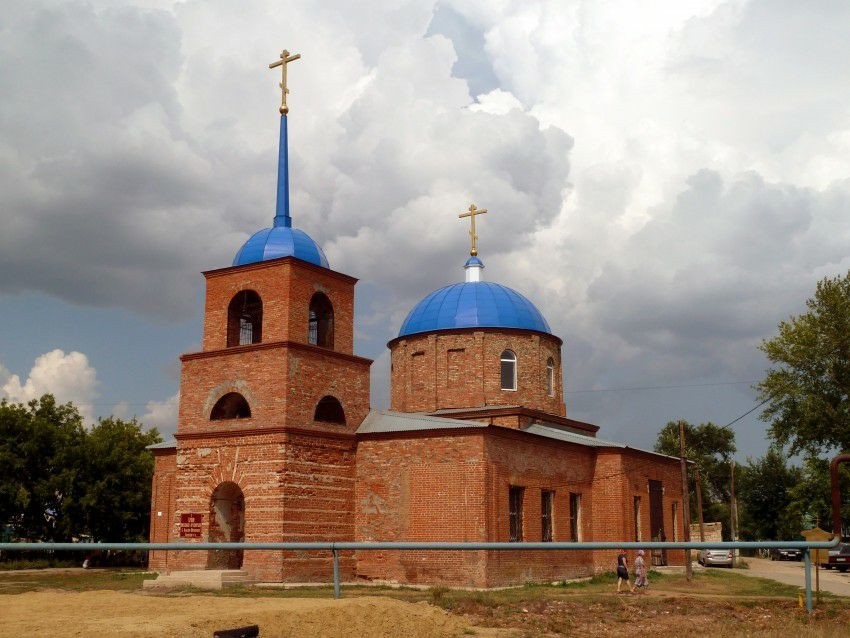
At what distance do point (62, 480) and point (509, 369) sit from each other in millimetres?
18847

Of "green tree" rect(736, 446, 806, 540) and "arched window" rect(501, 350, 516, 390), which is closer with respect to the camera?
"arched window" rect(501, 350, 516, 390)

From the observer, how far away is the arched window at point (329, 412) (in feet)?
86.0

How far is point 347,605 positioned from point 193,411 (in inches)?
628

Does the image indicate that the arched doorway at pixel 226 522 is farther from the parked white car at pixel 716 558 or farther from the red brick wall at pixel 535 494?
the parked white car at pixel 716 558

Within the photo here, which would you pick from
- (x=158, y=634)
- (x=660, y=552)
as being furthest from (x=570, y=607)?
(x=660, y=552)

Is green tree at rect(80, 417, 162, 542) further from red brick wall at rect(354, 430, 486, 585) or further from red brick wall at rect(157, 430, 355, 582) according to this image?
red brick wall at rect(354, 430, 486, 585)

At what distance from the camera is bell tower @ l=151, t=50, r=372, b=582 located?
23.8 meters

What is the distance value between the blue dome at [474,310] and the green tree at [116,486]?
13998mm

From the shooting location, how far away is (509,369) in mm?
32875

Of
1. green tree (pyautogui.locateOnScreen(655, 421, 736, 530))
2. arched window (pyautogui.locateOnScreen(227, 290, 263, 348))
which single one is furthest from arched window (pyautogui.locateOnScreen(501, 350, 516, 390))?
green tree (pyautogui.locateOnScreen(655, 421, 736, 530))

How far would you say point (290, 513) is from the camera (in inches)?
928

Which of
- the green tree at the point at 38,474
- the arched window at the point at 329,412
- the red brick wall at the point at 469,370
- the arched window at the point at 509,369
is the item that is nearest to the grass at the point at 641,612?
the arched window at the point at 329,412

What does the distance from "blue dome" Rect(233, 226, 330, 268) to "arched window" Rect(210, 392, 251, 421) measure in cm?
394

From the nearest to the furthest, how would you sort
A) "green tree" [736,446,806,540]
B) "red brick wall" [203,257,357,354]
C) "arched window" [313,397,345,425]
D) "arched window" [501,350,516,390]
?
"red brick wall" [203,257,357,354] < "arched window" [313,397,345,425] < "arched window" [501,350,516,390] < "green tree" [736,446,806,540]
